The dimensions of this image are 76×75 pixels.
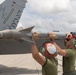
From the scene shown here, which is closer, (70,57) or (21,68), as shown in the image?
(70,57)

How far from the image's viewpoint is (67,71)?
4445 millimetres

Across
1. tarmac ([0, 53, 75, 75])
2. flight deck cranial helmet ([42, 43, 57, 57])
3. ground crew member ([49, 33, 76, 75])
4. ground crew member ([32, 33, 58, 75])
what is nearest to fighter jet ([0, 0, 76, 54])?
tarmac ([0, 53, 75, 75])

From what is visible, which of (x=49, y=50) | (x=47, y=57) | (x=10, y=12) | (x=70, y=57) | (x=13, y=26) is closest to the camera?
(x=49, y=50)

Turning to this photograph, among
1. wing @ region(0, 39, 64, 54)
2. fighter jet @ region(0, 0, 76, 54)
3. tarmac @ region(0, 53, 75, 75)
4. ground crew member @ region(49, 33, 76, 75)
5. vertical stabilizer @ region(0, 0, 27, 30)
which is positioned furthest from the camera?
vertical stabilizer @ region(0, 0, 27, 30)

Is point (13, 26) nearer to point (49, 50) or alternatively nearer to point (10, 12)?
point (10, 12)

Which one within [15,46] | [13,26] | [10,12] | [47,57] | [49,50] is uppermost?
[49,50]

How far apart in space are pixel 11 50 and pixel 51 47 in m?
12.5

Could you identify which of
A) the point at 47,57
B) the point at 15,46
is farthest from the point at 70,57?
the point at 15,46

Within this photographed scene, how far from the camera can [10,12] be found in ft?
55.4

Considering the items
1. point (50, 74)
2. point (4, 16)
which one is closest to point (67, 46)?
point (50, 74)

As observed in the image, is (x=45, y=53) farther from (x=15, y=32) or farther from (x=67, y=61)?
(x=15, y=32)

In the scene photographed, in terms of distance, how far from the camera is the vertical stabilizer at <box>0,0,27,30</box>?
1636 cm

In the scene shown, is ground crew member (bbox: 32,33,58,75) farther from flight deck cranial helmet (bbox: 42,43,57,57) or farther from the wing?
the wing

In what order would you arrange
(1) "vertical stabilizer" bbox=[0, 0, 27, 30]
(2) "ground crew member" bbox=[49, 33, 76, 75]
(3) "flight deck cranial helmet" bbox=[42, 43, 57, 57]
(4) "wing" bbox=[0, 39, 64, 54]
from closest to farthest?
(3) "flight deck cranial helmet" bbox=[42, 43, 57, 57] < (2) "ground crew member" bbox=[49, 33, 76, 75] < (4) "wing" bbox=[0, 39, 64, 54] < (1) "vertical stabilizer" bbox=[0, 0, 27, 30]
